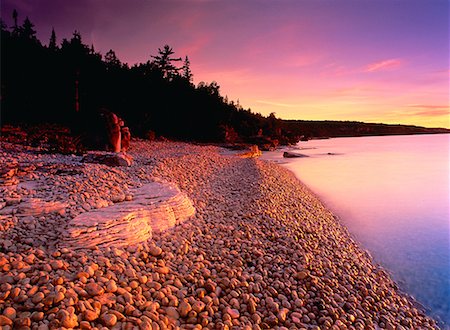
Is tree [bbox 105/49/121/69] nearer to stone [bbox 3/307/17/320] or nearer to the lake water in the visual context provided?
the lake water

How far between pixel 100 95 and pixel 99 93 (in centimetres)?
31

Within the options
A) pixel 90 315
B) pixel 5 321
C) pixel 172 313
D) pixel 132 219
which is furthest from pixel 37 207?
pixel 172 313

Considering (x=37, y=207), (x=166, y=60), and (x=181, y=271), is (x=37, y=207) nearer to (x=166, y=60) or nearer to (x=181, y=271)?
(x=181, y=271)

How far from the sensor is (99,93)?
33656 mm

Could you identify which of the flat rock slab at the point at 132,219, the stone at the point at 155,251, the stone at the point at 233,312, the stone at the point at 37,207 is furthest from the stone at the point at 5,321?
the stone at the point at 37,207

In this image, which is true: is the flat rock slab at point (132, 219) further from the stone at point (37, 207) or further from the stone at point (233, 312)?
the stone at point (233, 312)

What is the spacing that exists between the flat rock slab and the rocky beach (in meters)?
0.06

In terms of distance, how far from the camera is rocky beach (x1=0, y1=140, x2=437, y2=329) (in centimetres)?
360

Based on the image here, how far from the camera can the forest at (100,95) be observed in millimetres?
26891

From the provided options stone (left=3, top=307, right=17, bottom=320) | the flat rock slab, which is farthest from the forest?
stone (left=3, top=307, right=17, bottom=320)

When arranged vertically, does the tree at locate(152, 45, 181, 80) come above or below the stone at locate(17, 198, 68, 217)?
above

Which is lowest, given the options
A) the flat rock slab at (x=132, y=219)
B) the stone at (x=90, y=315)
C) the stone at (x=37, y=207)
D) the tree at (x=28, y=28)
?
the stone at (x=90, y=315)

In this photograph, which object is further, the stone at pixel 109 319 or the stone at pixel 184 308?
the stone at pixel 184 308

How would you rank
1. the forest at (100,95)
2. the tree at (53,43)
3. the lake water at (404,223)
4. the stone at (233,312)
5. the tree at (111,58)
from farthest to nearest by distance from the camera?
the tree at (111,58), the tree at (53,43), the forest at (100,95), the lake water at (404,223), the stone at (233,312)
